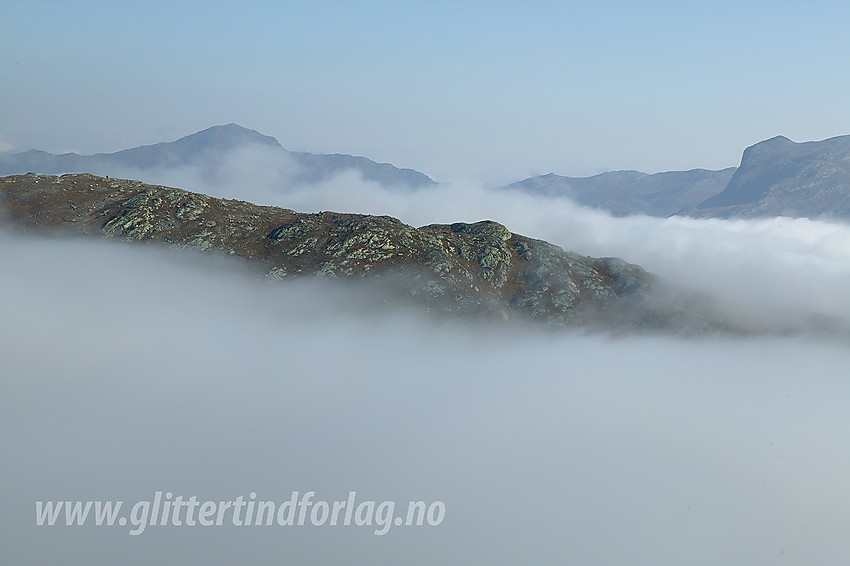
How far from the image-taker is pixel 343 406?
652 ft

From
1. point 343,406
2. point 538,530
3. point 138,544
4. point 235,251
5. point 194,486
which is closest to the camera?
point 138,544

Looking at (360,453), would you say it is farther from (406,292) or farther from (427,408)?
(406,292)

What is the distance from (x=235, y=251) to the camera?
18088 cm

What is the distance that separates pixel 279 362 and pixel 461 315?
64.6 m

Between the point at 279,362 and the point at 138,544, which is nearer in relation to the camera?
the point at 138,544

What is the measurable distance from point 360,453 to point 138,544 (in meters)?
64.6

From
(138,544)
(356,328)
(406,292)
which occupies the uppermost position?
(406,292)

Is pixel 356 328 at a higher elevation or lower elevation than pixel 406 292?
lower

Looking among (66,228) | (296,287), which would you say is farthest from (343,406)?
(66,228)

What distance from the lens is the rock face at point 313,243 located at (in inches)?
7023

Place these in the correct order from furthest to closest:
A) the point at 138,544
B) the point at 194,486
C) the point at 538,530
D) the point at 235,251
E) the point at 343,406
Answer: the point at 343,406, the point at 235,251, the point at 538,530, the point at 194,486, the point at 138,544

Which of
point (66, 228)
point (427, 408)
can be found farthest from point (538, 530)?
point (66, 228)

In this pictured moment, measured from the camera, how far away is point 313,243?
188 meters

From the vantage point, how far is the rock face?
7023 inches
